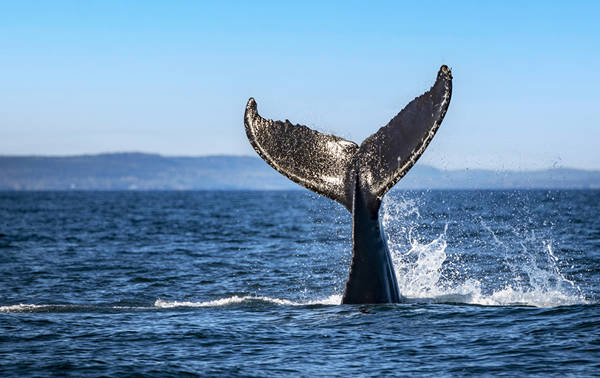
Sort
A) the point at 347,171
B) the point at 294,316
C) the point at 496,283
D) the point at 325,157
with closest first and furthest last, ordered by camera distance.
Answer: the point at 347,171, the point at 325,157, the point at 294,316, the point at 496,283

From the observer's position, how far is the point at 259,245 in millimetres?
28234

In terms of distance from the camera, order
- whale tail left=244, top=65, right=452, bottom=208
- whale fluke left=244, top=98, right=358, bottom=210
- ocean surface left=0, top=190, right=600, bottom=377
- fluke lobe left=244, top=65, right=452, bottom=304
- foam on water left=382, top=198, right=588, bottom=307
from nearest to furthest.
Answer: ocean surface left=0, top=190, right=600, bottom=377 → whale tail left=244, top=65, right=452, bottom=208 → fluke lobe left=244, top=65, right=452, bottom=304 → whale fluke left=244, top=98, right=358, bottom=210 → foam on water left=382, top=198, right=588, bottom=307

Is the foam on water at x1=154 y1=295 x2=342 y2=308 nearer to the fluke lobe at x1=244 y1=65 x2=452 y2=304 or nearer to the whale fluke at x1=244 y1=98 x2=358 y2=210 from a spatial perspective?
the fluke lobe at x1=244 y1=65 x2=452 y2=304

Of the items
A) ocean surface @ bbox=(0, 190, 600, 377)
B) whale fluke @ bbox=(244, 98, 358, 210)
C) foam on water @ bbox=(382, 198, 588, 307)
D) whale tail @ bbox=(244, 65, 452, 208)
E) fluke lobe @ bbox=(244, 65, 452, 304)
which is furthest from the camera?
foam on water @ bbox=(382, 198, 588, 307)

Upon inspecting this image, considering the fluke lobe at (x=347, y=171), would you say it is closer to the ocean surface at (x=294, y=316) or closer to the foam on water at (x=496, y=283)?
the ocean surface at (x=294, y=316)

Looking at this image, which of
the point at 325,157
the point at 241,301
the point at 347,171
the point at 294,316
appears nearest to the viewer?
the point at 347,171

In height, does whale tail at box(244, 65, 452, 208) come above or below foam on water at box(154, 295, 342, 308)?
above

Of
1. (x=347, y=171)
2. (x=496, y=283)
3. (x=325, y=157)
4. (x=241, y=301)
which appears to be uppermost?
(x=325, y=157)

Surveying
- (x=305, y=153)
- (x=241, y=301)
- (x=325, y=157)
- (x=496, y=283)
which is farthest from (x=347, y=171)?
(x=496, y=283)

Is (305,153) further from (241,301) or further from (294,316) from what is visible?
(241,301)

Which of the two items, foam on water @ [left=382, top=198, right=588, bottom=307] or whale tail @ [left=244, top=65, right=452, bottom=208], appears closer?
whale tail @ [left=244, top=65, right=452, bottom=208]

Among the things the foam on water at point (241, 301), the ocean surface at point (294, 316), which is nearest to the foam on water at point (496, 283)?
the ocean surface at point (294, 316)

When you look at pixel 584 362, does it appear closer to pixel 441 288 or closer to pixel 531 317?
pixel 531 317

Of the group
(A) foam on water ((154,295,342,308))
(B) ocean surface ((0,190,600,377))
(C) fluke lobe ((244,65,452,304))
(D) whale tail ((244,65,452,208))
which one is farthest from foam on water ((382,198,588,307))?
(D) whale tail ((244,65,452,208))
